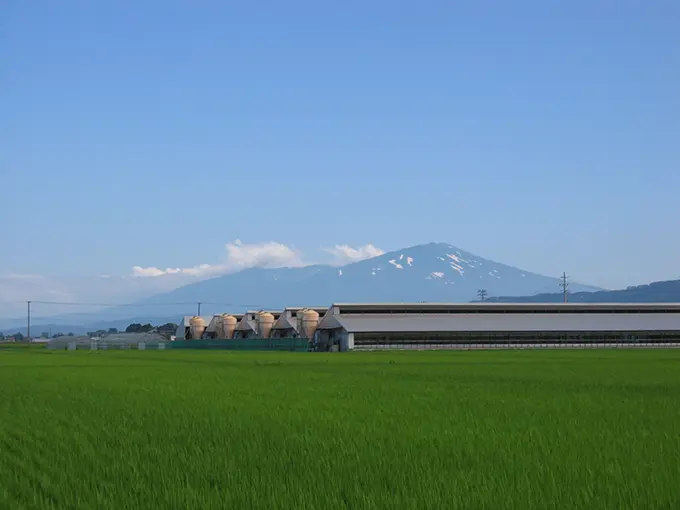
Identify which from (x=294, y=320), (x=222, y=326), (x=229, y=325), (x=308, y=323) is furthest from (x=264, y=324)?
(x=222, y=326)

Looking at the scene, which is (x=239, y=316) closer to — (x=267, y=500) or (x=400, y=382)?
(x=400, y=382)

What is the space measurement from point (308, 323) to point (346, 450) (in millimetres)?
73165

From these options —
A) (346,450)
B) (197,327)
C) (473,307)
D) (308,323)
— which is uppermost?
(473,307)

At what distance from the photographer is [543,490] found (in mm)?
7855

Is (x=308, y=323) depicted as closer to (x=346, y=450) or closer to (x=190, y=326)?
(x=190, y=326)

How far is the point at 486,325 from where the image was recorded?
244 ft

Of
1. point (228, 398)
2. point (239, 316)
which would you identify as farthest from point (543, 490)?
point (239, 316)

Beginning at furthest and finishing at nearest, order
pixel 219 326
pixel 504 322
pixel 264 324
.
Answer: pixel 219 326, pixel 264 324, pixel 504 322

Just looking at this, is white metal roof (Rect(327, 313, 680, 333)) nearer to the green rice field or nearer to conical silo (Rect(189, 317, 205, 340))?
conical silo (Rect(189, 317, 205, 340))

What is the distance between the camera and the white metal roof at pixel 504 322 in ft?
240

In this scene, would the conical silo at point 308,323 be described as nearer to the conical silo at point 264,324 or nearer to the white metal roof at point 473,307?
the white metal roof at point 473,307

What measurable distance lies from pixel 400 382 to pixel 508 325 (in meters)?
52.3

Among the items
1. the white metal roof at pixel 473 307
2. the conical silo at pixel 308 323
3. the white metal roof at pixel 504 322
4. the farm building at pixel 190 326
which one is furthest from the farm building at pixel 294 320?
the farm building at pixel 190 326

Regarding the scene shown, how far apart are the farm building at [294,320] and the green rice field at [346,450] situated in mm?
63595
